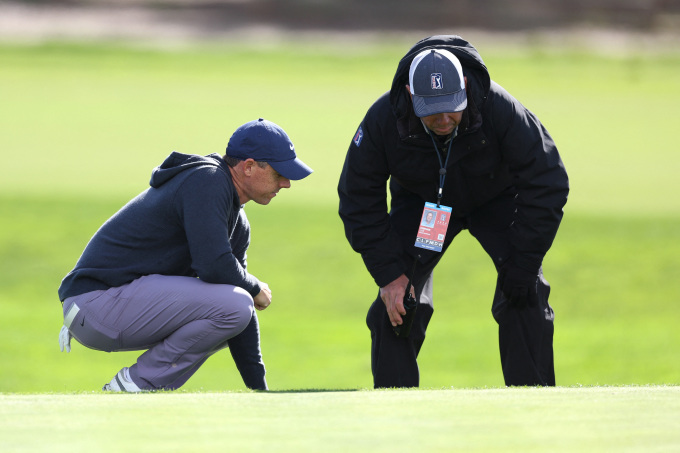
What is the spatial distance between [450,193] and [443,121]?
46cm

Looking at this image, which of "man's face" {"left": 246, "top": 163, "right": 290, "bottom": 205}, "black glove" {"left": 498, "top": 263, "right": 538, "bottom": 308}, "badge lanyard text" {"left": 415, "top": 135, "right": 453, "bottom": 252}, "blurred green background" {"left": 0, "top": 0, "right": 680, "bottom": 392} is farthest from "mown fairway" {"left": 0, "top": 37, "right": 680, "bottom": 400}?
"black glove" {"left": 498, "top": 263, "right": 538, "bottom": 308}

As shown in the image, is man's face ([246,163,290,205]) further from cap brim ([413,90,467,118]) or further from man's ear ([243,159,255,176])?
cap brim ([413,90,467,118])

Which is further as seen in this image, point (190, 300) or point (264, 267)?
point (264, 267)

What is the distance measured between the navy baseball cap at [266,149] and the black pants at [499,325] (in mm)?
727

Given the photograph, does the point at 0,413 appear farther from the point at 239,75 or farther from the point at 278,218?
the point at 239,75

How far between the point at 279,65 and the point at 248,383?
18957 mm

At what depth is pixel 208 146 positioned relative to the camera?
459 inches

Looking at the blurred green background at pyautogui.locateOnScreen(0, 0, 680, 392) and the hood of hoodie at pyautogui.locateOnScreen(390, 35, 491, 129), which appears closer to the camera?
the hood of hoodie at pyautogui.locateOnScreen(390, 35, 491, 129)

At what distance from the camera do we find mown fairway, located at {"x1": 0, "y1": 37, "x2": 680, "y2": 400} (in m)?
6.54

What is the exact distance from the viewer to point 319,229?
927 centimetres

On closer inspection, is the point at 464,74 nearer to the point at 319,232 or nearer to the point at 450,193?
the point at 450,193


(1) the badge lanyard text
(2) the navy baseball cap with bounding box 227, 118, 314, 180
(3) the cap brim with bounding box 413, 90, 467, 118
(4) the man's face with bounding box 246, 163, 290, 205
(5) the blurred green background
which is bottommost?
(5) the blurred green background

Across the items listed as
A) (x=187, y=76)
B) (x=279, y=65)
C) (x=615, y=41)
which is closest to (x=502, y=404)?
(x=187, y=76)

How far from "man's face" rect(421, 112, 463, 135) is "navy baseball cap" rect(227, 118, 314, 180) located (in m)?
0.46
